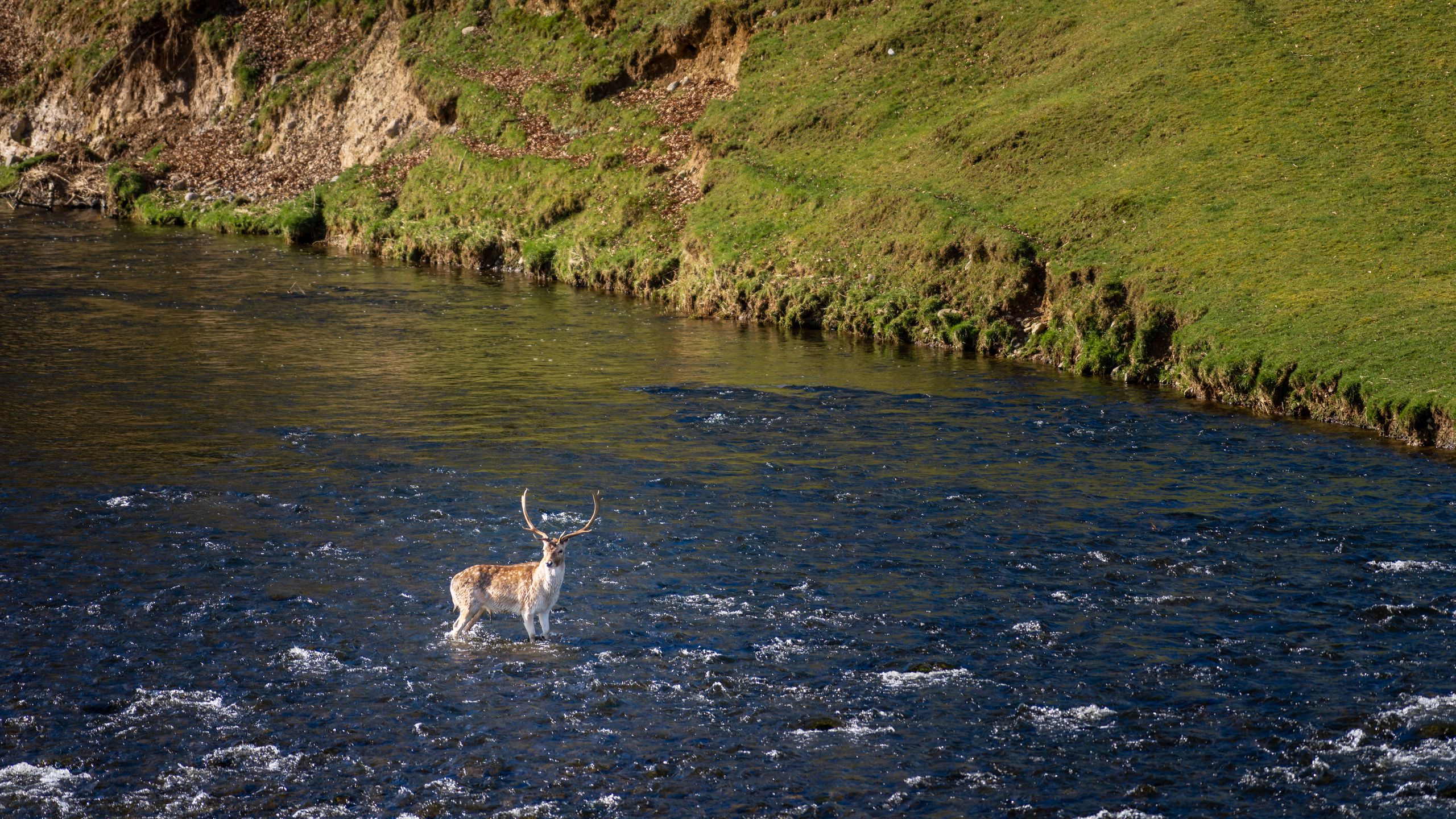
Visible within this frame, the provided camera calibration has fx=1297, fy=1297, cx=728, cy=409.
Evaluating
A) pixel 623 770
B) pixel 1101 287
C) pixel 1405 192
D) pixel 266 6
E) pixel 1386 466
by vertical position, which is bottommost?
pixel 623 770

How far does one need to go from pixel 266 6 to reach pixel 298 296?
38550 mm

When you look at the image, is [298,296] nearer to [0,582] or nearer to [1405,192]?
[0,582]

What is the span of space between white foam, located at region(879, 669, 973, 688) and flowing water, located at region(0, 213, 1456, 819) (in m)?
0.06

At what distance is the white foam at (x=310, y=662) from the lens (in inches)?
648

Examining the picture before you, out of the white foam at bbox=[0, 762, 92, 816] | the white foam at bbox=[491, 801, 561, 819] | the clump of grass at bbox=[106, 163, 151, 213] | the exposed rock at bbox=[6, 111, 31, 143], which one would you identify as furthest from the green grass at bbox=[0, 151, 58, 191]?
the white foam at bbox=[491, 801, 561, 819]

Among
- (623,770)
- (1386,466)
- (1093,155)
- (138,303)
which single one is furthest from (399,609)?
(1093,155)

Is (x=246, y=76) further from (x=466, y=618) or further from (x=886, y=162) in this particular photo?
(x=466, y=618)

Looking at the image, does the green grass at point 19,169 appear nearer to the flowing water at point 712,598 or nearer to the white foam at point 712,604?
the flowing water at point 712,598

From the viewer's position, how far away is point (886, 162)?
4816cm

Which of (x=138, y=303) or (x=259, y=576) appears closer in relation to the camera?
(x=259, y=576)

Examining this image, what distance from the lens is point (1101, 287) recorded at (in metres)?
36.7

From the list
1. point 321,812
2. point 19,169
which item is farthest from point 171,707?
point 19,169

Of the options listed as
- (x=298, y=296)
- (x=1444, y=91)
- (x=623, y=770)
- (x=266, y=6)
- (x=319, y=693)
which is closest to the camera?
(x=623, y=770)

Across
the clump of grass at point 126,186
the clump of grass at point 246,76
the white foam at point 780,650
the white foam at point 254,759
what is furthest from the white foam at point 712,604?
the clump of grass at point 246,76
